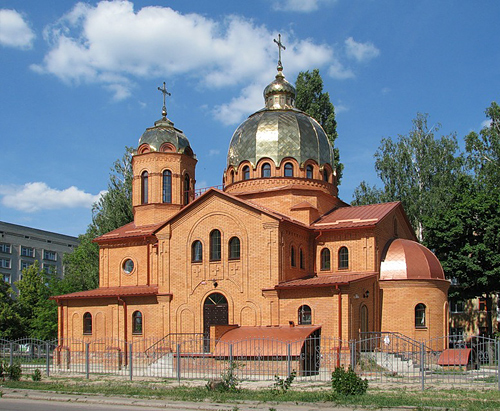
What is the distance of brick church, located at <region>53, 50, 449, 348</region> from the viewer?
90.9 feet

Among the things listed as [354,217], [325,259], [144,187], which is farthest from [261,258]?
[144,187]

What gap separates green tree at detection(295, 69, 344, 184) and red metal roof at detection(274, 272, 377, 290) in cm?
1416

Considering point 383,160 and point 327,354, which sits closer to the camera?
point 327,354

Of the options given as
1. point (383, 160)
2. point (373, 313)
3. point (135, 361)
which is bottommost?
point (135, 361)

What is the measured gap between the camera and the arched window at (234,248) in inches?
1145

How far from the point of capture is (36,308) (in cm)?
4466

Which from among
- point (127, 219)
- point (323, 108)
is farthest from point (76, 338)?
point (323, 108)

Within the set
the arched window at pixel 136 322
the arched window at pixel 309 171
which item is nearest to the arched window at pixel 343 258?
the arched window at pixel 309 171

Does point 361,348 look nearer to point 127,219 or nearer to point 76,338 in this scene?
point 76,338

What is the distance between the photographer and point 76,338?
108 feet

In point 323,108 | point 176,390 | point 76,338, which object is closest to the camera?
point 176,390

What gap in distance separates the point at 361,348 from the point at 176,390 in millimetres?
11181

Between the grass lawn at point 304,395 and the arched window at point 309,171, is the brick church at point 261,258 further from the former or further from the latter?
the grass lawn at point 304,395

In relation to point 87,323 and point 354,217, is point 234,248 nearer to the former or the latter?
point 354,217
